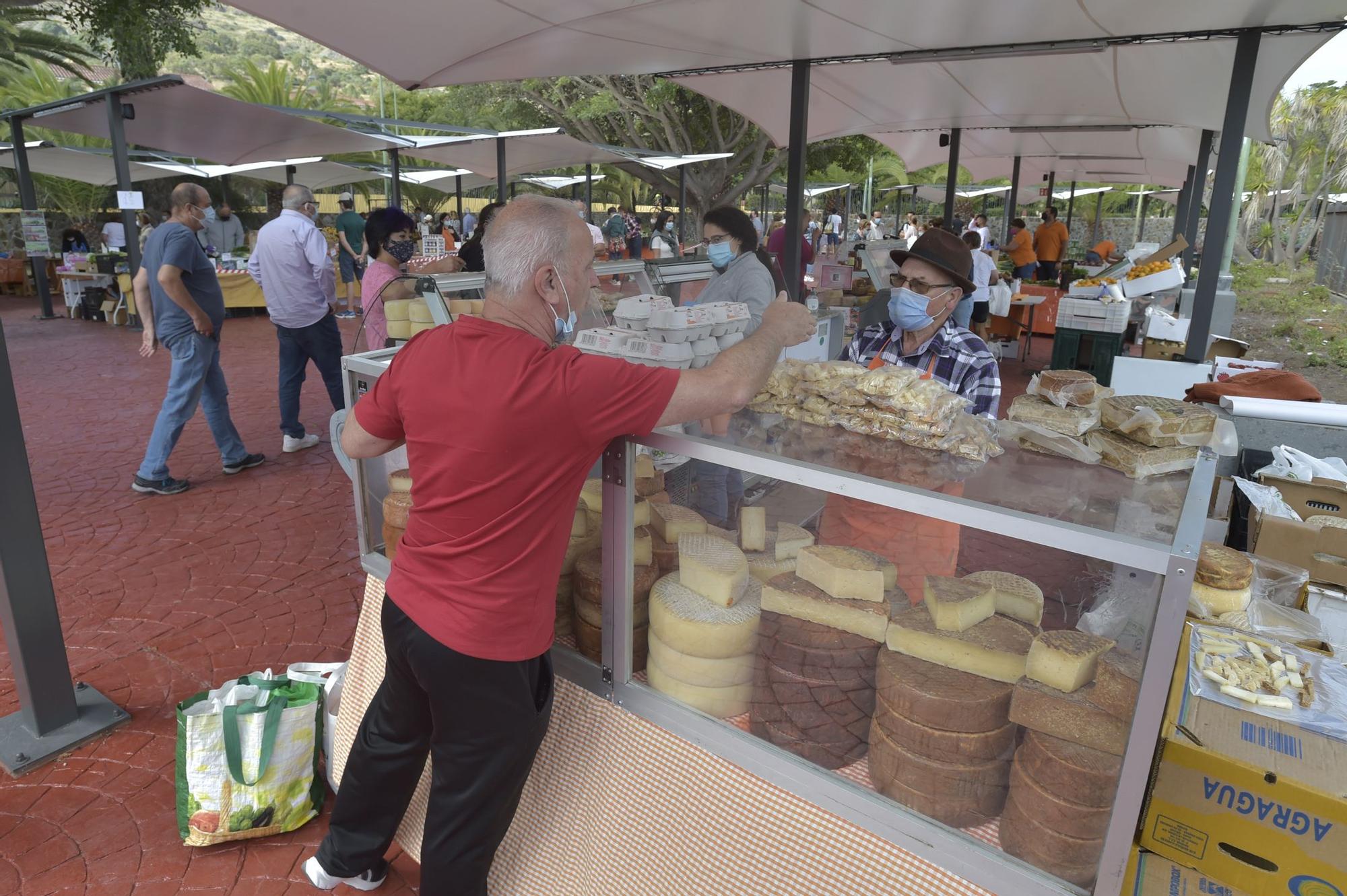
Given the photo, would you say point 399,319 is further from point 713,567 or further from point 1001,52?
point 1001,52

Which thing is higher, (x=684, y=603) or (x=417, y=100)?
(x=417, y=100)

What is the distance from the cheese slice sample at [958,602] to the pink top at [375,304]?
121 inches

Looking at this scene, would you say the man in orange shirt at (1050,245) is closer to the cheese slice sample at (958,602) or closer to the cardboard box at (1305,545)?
the cardboard box at (1305,545)

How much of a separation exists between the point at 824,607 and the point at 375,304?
3.47 metres

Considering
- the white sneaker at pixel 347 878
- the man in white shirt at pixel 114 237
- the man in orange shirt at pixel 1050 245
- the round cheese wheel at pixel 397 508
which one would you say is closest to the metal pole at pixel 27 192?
the man in white shirt at pixel 114 237


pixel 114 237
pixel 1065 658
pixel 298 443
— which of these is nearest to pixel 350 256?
pixel 114 237

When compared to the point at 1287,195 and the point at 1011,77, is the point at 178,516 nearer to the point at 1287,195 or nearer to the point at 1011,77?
the point at 1011,77

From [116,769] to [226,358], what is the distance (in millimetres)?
8763

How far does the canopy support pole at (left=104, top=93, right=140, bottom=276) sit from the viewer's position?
9672 mm

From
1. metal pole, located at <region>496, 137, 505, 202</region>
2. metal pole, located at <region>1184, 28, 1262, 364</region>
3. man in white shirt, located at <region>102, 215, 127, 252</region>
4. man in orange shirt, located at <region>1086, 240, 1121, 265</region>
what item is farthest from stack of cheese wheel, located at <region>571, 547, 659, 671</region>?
man in white shirt, located at <region>102, 215, 127, 252</region>

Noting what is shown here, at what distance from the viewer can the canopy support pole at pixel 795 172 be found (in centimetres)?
646

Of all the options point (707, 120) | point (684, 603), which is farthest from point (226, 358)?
point (707, 120)

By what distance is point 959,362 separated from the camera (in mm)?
2898

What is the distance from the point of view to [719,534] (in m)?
2.01
